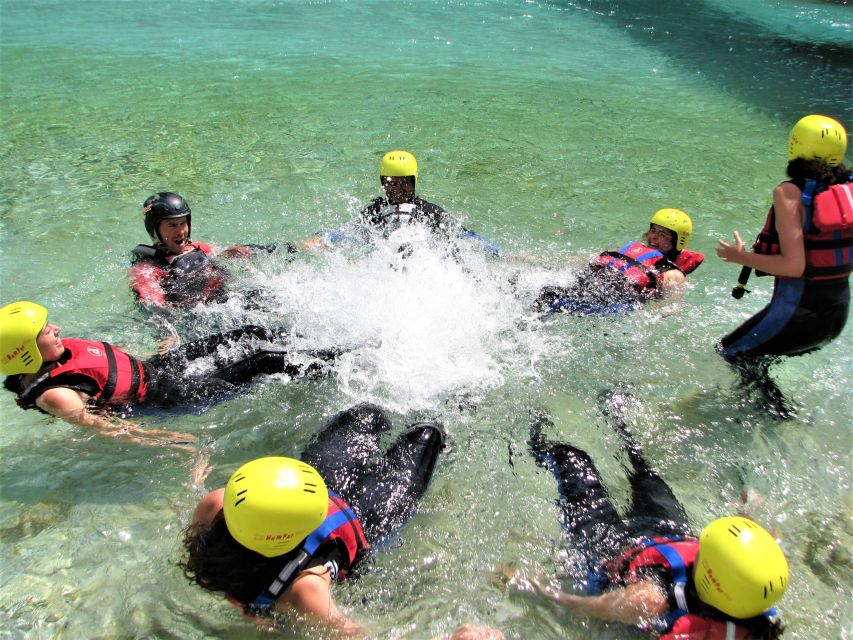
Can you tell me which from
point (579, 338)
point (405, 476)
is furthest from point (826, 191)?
point (405, 476)

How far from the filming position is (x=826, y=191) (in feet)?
12.4

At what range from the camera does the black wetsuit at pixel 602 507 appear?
341cm

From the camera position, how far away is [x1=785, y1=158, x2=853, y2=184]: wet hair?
3813 millimetres

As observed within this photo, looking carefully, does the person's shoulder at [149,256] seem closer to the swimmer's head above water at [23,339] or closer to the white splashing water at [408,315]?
the white splashing water at [408,315]

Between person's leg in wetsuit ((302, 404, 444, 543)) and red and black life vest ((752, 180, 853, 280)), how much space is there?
8.72 ft

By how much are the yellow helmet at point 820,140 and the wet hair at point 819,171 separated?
0.03 metres

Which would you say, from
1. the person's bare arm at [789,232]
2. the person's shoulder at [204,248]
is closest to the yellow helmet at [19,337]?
the person's shoulder at [204,248]

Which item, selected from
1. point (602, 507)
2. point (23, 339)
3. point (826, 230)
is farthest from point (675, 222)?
point (23, 339)

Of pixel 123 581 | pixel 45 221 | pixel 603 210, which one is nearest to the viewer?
pixel 123 581

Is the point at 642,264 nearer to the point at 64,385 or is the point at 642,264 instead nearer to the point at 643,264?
the point at 643,264

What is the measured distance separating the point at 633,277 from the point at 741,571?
3.23 metres

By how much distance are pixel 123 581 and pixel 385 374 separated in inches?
90.5

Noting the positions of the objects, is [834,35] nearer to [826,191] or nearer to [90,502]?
[826,191]

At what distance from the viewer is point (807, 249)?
3949mm
